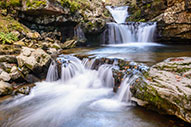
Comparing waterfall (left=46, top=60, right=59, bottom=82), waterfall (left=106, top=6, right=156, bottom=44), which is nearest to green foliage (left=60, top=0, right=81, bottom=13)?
waterfall (left=106, top=6, right=156, bottom=44)

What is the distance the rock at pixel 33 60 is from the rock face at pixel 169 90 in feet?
14.9

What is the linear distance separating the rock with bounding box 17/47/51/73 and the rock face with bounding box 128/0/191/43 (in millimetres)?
10954

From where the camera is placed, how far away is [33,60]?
5.77 m

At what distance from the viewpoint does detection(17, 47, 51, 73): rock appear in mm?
5600

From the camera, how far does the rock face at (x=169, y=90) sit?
2.60 m

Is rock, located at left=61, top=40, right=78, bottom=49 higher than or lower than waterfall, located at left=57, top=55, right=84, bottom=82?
higher

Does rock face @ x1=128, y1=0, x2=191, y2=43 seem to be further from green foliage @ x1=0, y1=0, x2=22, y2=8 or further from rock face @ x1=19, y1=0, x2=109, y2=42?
green foliage @ x1=0, y1=0, x2=22, y2=8

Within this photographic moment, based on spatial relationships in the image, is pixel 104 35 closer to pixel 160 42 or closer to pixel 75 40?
pixel 75 40

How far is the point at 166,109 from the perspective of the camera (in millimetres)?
2936

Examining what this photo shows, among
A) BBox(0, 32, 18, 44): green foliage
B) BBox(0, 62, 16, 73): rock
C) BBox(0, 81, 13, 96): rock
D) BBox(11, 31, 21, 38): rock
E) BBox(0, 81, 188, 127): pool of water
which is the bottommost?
BBox(0, 81, 188, 127): pool of water

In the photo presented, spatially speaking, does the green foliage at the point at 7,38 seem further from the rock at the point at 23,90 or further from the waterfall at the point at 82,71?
the rock at the point at 23,90

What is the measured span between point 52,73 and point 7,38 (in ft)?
13.4

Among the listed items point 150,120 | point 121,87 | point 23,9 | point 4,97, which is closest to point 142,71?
point 121,87

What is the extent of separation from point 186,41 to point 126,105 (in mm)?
11069
